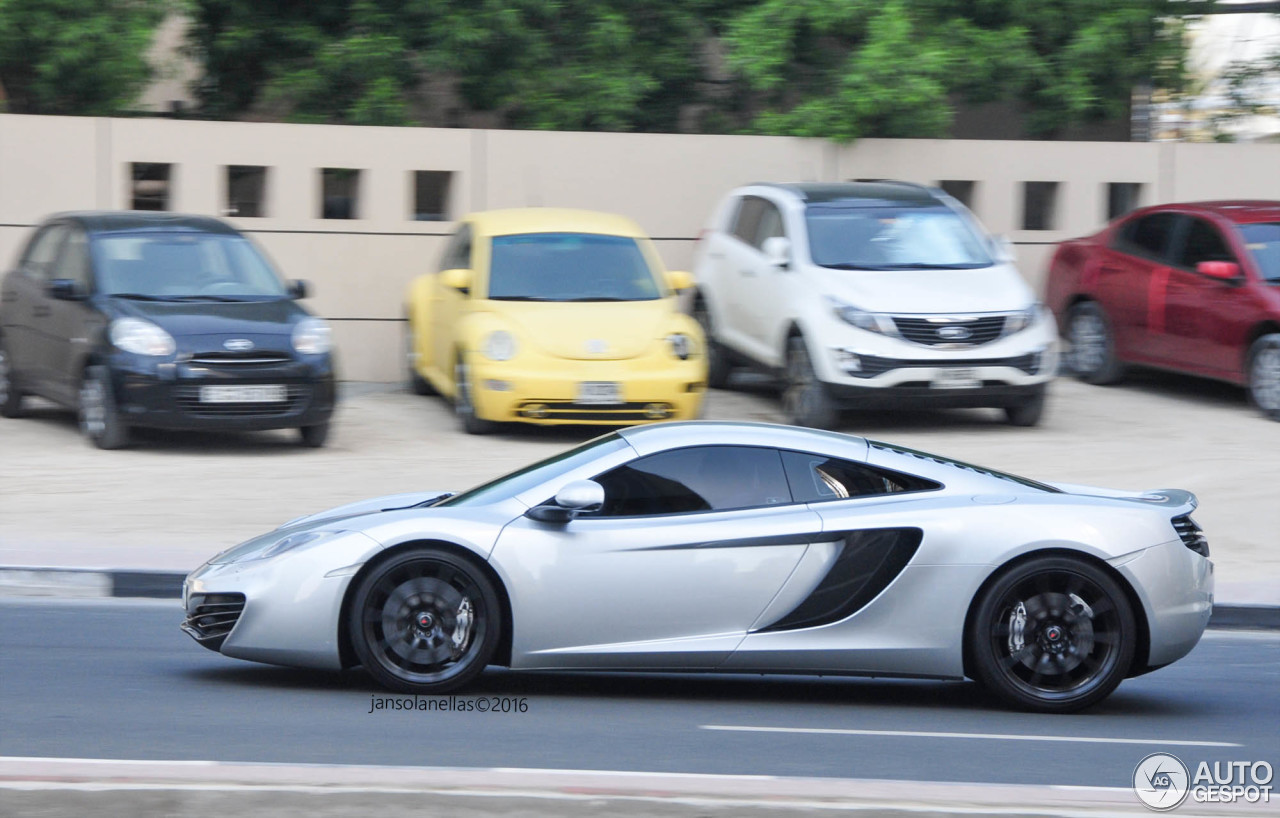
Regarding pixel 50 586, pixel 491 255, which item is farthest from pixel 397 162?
pixel 50 586

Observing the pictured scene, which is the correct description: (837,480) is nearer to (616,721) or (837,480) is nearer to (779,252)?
(616,721)

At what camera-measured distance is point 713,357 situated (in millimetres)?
15812

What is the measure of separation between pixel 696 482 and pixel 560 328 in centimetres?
670

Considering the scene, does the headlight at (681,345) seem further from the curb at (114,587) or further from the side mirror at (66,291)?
the curb at (114,587)

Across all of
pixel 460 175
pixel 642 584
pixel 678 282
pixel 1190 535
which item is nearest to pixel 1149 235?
pixel 678 282

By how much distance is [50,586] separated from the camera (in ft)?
29.4

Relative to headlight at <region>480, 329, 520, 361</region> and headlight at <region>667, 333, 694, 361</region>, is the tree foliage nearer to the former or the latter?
headlight at <region>480, 329, 520, 361</region>

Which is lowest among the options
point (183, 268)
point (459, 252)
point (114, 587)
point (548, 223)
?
point (114, 587)

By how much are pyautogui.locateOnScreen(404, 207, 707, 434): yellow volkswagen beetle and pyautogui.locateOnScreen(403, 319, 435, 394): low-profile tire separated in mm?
637

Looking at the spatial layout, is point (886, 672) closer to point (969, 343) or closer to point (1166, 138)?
point (969, 343)

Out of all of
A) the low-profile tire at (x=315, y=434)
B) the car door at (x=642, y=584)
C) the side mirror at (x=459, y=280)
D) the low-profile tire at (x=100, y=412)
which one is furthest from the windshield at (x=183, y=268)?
the car door at (x=642, y=584)

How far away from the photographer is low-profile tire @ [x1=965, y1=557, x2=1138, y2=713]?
664cm

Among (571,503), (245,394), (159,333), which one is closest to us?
(571,503)

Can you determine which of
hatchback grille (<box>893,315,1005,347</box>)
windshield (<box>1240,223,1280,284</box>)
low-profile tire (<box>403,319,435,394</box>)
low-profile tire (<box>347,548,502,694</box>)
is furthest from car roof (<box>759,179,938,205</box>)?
low-profile tire (<box>347,548,502,694</box>)
